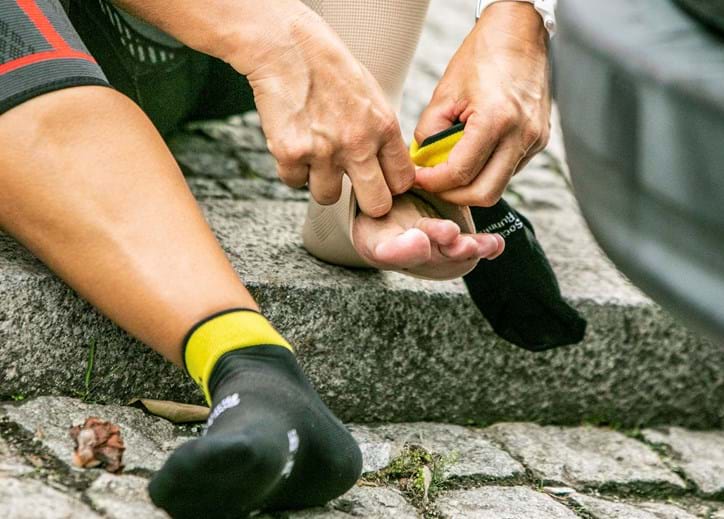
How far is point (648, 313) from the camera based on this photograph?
1840mm

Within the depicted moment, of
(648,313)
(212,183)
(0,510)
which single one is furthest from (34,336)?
(648,313)

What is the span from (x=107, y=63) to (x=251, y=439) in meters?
0.97

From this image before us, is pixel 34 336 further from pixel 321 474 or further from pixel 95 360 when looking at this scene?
pixel 321 474

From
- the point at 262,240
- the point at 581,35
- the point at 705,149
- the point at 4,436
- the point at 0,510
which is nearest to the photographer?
the point at 705,149

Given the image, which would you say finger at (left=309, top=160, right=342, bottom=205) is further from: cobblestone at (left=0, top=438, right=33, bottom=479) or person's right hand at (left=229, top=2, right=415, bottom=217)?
cobblestone at (left=0, top=438, right=33, bottom=479)

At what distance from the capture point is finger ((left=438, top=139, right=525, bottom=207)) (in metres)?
1.48

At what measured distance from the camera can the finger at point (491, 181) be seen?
58.1 inches

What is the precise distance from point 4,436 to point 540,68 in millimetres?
1024

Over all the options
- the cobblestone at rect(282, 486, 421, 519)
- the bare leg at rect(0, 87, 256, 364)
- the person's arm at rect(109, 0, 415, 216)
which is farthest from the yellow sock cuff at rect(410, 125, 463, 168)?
the cobblestone at rect(282, 486, 421, 519)

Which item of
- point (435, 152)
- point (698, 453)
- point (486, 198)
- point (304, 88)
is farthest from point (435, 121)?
point (698, 453)

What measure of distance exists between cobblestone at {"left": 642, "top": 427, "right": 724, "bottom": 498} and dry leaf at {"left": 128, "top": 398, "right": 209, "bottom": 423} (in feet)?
2.91

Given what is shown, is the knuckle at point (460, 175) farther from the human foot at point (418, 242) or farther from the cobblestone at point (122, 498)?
the cobblestone at point (122, 498)

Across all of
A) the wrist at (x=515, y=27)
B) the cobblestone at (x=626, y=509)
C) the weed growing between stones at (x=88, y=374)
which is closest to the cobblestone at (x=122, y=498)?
the weed growing between stones at (x=88, y=374)

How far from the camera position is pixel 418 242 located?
4.44ft
